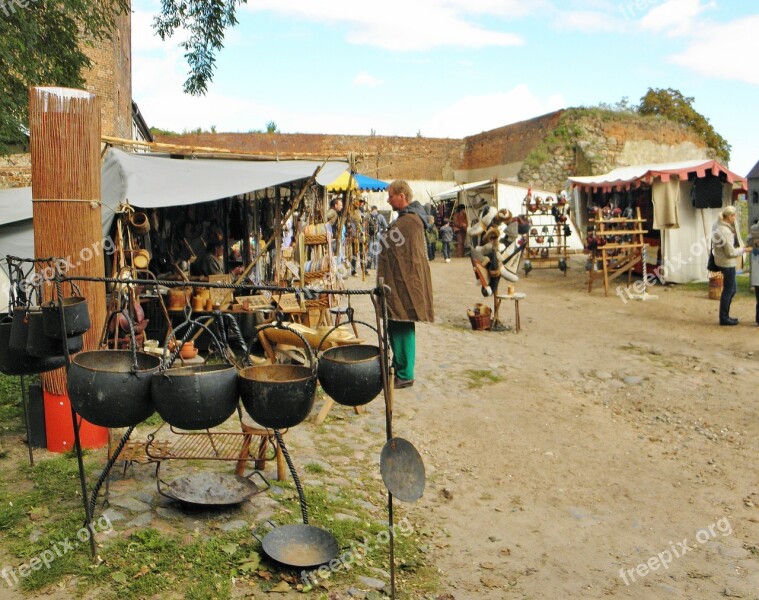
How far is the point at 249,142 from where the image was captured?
29.4 metres

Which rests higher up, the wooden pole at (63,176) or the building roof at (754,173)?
the building roof at (754,173)

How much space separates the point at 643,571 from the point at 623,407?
10.5 feet

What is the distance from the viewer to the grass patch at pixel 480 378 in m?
6.97

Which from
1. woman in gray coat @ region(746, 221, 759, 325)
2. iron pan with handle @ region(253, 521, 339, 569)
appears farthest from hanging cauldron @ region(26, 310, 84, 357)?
woman in gray coat @ region(746, 221, 759, 325)

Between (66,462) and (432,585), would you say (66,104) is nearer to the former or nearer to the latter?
(66,462)

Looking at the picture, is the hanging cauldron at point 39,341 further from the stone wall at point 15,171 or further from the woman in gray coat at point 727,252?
the stone wall at point 15,171

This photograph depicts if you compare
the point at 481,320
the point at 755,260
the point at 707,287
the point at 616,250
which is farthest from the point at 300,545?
the point at 616,250

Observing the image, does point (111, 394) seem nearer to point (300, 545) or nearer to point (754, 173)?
point (300, 545)

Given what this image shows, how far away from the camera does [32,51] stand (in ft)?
27.2

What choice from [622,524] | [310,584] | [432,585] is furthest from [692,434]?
[310,584]

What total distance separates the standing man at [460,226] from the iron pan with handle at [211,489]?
732 inches

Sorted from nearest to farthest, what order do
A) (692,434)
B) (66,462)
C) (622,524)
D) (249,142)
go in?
(622,524), (66,462), (692,434), (249,142)

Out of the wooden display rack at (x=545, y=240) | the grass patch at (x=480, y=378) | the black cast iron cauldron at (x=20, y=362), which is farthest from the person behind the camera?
the wooden display rack at (x=545, y=240)

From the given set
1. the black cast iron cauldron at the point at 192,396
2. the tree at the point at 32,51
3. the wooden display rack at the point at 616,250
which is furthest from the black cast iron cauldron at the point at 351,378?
the wooden display rack at the point at 616,250
